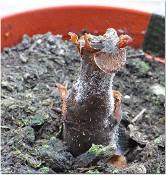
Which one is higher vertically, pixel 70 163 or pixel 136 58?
pixel 136 58

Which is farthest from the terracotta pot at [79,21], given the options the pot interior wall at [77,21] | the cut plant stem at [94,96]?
the cut plant stem at [94,96]

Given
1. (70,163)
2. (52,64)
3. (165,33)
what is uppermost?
(165,33)

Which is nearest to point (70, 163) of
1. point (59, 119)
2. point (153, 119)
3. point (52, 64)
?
point (59, 119)

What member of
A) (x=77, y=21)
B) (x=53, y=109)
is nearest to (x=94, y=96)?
(x=53, y=109)

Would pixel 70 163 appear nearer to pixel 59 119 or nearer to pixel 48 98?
pixel 59 119

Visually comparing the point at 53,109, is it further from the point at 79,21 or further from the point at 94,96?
the point at 79,21

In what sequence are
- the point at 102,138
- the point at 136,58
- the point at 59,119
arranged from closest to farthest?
1. the point at 102,138
2. the point at 59,119
3. the point at 136,58
